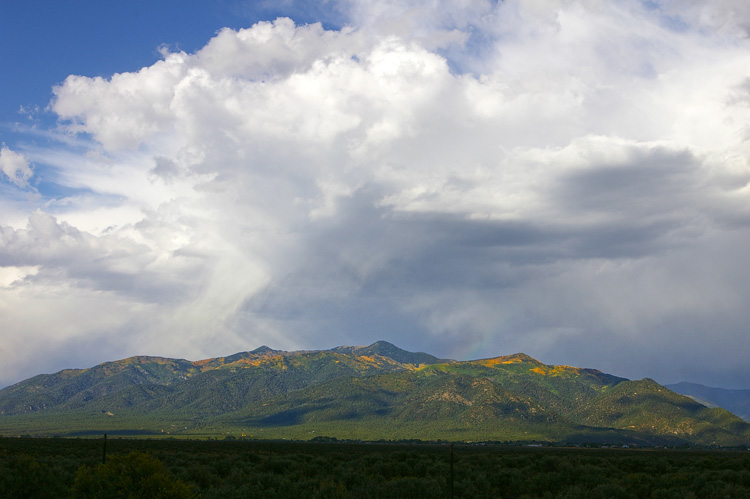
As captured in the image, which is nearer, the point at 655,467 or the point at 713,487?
the point at 713,487

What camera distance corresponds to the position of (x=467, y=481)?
1574 inches

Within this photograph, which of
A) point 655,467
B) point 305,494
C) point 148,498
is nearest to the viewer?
point 148,498

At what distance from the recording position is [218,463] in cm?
5631

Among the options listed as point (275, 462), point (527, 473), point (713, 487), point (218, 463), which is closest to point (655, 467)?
point (527, 473)

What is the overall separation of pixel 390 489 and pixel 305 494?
23.9ft

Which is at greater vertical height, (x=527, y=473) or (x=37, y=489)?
(x=37, y=489)

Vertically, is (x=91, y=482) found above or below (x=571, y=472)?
above

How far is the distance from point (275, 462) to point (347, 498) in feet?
101

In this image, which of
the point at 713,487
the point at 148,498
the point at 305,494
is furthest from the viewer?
the point at 713,487

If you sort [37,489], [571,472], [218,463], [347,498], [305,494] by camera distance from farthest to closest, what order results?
[218,463], [571,472], [305,494], [347,498], [37,489]

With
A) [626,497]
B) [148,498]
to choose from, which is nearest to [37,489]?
[148,498]

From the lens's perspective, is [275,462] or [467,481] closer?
[467,481]

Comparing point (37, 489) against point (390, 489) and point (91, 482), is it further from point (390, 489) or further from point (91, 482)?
point (390, 489)

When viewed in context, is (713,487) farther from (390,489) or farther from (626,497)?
(390,489)
